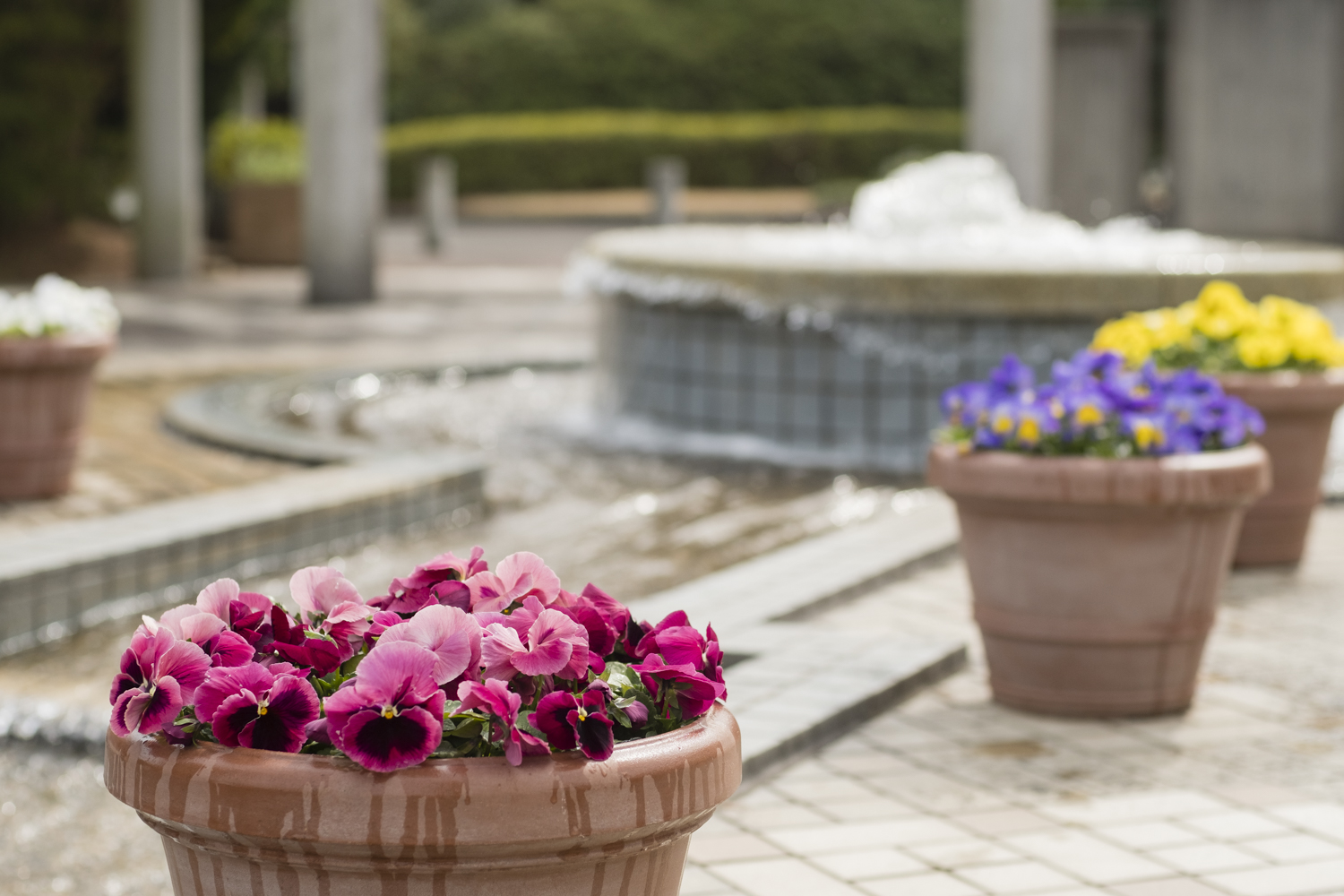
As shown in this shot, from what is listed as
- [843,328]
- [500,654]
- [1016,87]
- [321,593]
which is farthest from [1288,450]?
[1016,87]

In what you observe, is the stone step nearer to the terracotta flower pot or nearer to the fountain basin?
the fountain basin

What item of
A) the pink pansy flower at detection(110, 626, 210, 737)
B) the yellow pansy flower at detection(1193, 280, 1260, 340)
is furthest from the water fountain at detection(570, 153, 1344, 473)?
the pink pansy flower at detection(110, 626, 210, 737)

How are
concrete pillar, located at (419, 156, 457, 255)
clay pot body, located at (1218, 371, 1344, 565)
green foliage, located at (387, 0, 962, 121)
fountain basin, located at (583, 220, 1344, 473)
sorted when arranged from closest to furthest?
1. clay pot body, located at (1218, 371, 1344, 565)
2. fountain basin, located at (583, 220, 1344, 473)
3. concrete pillar, located at (419, 156, 457, 255)
4. green foliage, located at (387, 0, 962, 121)

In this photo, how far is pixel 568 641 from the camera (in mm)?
2193

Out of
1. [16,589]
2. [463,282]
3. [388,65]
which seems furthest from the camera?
[388,65]

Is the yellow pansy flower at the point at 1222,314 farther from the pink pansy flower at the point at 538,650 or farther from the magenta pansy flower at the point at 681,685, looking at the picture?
the pink pansy flower at the point at 538,650

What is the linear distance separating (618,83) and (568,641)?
38.0 meters

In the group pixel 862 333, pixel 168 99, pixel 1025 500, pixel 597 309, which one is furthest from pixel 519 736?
pixel 168 99

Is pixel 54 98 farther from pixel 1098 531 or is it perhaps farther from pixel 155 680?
pixel 155 680

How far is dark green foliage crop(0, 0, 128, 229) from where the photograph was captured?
718 inches

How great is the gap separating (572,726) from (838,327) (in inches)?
251

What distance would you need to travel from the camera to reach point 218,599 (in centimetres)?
239

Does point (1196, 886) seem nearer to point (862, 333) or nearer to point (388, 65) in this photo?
point (862, 333)

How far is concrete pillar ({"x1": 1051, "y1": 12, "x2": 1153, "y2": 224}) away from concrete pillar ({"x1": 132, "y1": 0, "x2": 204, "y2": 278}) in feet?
26.7
